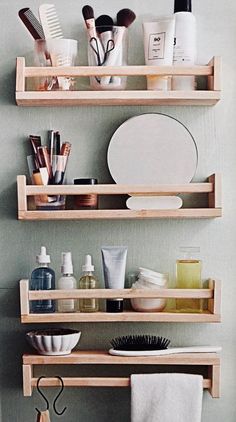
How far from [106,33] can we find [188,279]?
604 millimetres

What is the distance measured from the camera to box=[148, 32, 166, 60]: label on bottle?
207 centimetres

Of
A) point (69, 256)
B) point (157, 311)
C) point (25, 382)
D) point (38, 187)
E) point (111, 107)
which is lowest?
point (25, 382)

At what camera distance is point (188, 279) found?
212cm

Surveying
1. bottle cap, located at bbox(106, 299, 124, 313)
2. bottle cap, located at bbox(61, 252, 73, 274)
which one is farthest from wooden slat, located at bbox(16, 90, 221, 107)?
bottle cap, located at bbox(106, 299, 124, 313)

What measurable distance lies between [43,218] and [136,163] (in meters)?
0.26

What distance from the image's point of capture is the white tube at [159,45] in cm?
205

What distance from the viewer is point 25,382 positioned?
2088 millimetres

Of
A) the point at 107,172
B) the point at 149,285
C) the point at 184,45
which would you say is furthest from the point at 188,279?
the point at 184,45

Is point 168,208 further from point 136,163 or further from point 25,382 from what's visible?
point 25,382

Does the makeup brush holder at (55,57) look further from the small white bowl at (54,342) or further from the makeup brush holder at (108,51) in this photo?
the small white bowl at (54,342)

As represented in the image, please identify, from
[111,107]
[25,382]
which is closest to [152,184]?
[111,107]

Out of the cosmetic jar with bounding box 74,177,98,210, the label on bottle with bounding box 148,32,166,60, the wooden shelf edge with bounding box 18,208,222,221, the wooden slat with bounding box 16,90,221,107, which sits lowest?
the wooden shelf edge with bounding box 18,208,222,221

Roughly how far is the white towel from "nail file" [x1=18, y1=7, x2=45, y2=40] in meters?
0.83

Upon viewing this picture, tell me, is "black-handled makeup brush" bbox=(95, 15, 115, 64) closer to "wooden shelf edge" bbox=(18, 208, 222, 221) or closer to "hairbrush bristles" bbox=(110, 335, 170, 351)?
"wooden shelf edge" bbox=(18, 208, 222, 221)
